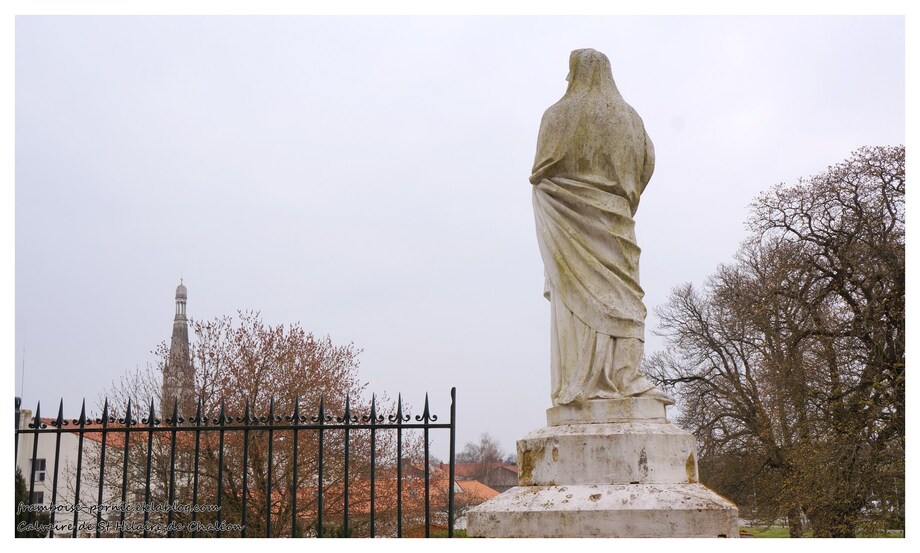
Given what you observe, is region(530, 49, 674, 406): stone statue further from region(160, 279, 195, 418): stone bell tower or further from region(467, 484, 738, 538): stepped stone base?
region(160, 279, 195, 418): stone bell tower

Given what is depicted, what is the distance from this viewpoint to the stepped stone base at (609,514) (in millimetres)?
4891

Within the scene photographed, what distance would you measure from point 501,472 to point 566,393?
2087 inches

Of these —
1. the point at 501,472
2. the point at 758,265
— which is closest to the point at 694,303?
the point at 758,265

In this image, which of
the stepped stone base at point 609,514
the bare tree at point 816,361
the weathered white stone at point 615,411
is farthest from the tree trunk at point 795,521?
the stepped stone base at point 609,514

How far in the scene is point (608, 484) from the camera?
5242 millimetres

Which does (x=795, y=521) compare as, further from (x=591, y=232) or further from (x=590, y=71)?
(x=590, y=71)

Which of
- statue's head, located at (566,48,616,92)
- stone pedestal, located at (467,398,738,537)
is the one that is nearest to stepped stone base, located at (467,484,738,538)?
stone pedestal, located at (467,398,738,537)

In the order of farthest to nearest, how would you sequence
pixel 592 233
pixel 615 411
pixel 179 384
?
pixel 179 384 → pixel 592 233 → pixel 615 411

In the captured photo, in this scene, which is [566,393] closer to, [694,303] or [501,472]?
[694,303]

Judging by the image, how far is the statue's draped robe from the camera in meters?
5.66

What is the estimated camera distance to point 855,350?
64.3ft

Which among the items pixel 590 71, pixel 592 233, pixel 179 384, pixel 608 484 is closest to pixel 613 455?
pixel 608 484

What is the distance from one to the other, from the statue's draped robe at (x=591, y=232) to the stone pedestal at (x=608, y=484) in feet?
0.60

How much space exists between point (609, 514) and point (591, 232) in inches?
74.8
